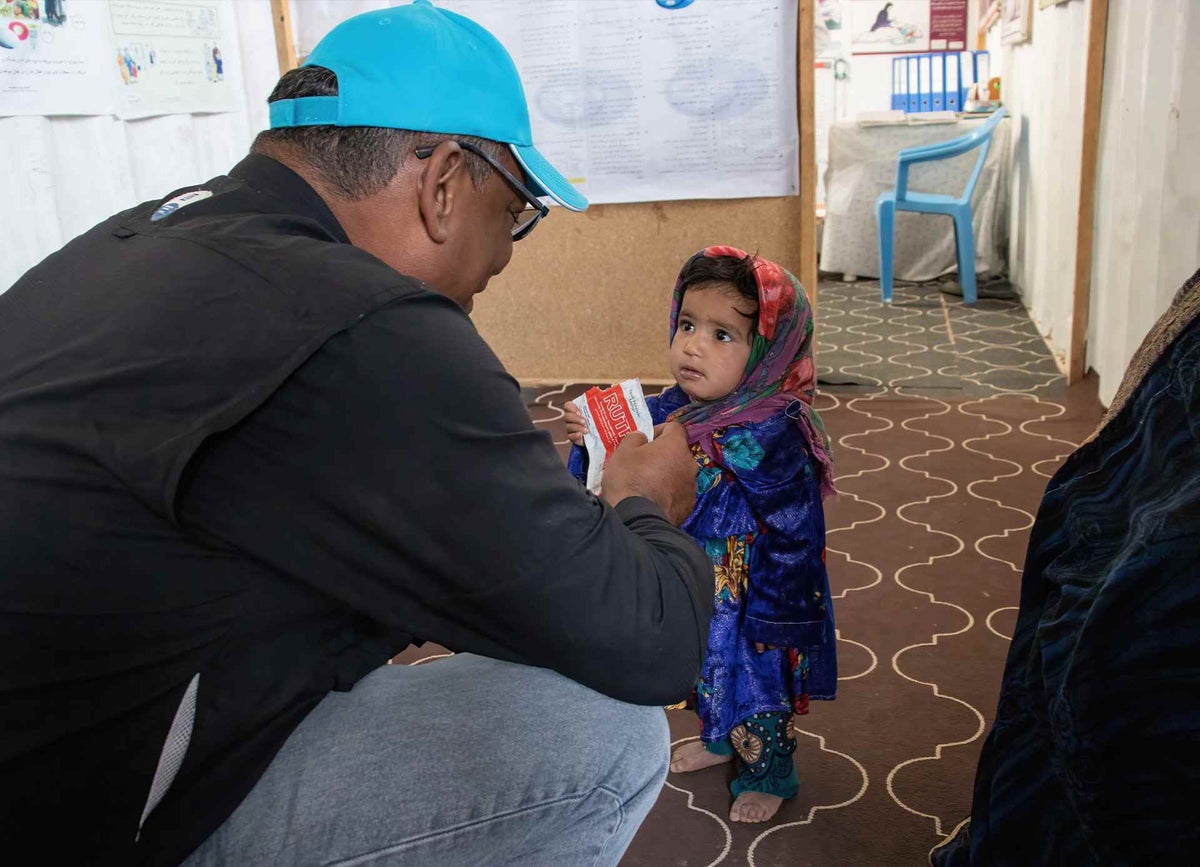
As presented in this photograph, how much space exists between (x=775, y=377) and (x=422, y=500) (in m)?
0.98

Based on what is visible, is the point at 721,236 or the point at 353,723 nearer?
the point at 353,723

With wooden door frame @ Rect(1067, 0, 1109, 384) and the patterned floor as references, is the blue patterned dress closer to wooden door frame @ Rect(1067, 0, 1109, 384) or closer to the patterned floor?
the patterned floor

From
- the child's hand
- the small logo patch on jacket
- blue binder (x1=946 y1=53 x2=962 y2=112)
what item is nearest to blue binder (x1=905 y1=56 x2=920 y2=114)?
blue binder (x1=946 y1=53 x2=962 y2=112)

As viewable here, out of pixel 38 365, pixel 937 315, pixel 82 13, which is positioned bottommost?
pixel 937 315

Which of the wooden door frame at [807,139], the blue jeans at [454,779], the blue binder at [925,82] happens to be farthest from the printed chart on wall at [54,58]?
the blue binder at [925,82]

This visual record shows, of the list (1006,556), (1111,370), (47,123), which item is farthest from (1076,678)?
(1111,370)

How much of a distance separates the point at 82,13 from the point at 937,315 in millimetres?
4292

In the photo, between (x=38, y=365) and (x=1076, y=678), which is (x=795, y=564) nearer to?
(x=1076, y=678)

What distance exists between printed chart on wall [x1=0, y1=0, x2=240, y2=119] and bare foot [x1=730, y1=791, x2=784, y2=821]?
227 centimetres

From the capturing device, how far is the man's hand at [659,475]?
1379 mm

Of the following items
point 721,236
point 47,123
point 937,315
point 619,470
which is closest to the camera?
point 619,470

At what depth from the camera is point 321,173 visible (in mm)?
1142

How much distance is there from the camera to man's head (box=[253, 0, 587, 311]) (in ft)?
3.76

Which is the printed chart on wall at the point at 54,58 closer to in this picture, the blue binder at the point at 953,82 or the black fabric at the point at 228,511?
the black fabric at the point at 228,511
